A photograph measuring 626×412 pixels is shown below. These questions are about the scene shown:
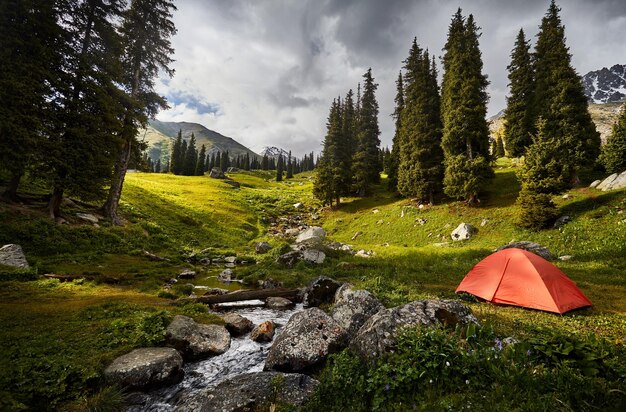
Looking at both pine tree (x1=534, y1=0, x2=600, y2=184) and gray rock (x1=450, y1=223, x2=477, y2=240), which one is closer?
gray rock (x1=450, y1=223, x2=477, y2=240)

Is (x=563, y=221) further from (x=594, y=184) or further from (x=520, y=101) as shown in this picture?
(x=520, y=101)

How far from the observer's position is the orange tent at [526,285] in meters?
9.79

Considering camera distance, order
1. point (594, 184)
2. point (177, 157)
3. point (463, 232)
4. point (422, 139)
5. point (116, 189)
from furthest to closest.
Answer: point (177, 157) → point (422, 139) → point (463, 232) → point (594, 184) → point (116, 189)

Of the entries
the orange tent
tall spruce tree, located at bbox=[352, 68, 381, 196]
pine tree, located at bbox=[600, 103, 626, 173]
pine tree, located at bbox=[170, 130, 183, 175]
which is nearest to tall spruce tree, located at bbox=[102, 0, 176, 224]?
the orange tent

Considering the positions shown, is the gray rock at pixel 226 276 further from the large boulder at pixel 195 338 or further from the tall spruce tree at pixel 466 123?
the tall spruce tree at pixel 466 123

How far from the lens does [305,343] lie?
746cm

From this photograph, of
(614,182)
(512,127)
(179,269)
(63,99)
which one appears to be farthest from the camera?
(512,127)

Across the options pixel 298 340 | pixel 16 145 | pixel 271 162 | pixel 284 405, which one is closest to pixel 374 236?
pixel 298 340

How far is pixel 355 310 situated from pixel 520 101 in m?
44.5

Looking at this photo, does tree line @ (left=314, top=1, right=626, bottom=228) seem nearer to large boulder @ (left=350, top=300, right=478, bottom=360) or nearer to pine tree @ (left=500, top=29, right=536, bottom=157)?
pine tree @ (left=500, top=29, right=536, bottom=157)

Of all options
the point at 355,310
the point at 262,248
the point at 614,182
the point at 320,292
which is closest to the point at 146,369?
the point at 355,310

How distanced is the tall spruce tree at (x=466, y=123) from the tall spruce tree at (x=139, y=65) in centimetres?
3067

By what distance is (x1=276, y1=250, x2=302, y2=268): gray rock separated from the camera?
67.2ft

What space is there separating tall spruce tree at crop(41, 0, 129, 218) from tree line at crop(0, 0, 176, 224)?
0.15 ft
